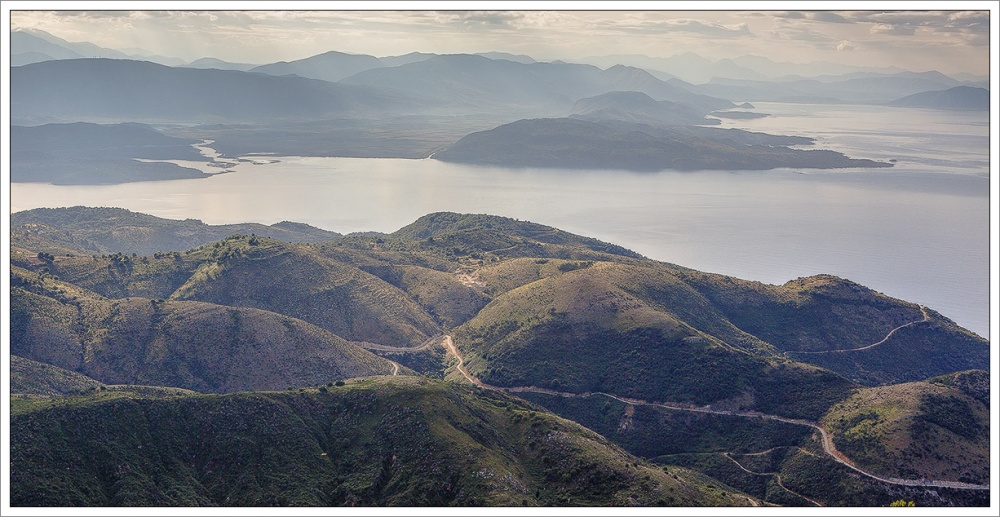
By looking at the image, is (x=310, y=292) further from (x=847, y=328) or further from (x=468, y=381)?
(x=847, y=328)

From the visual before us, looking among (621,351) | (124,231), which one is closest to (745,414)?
(621,351)

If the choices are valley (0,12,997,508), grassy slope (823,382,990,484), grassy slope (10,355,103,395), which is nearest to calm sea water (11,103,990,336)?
valley (0,12,997,508)

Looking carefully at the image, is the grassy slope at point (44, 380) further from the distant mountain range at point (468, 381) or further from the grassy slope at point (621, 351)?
the grassy slope at point (621, 351)

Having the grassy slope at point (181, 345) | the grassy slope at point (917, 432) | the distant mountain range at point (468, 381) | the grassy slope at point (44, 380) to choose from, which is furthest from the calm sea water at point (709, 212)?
the grassy slope at point (44, 380)

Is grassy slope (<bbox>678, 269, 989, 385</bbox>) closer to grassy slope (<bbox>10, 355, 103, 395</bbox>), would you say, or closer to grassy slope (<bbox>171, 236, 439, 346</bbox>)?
grassy slope (<bbox>171, 236, 439, 346</bbox>)

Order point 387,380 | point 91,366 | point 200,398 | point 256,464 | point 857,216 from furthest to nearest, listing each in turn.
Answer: point 857,216
point 91,366
point 387,380
point 200,398
point 256,464

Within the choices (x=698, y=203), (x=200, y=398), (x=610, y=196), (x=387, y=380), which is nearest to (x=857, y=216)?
(x=698, y=203)

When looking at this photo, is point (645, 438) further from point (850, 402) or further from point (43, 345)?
point (43, 345)
